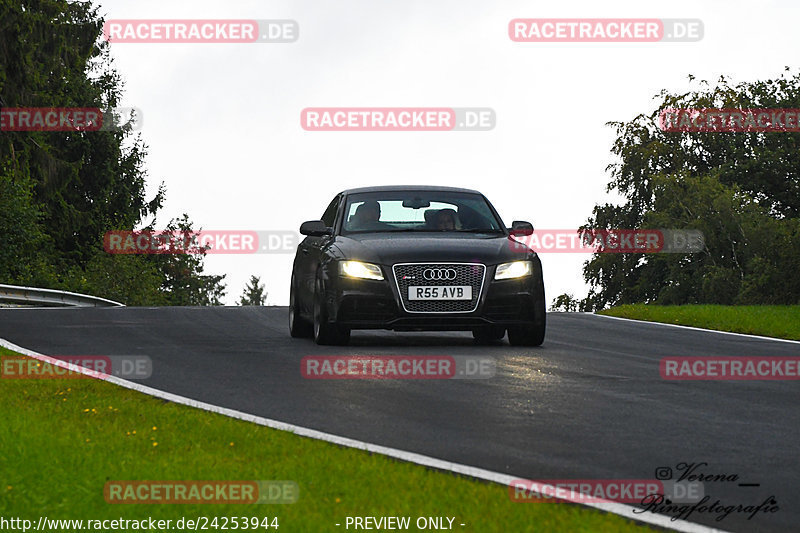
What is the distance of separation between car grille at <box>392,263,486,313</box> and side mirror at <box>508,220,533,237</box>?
1.35 m

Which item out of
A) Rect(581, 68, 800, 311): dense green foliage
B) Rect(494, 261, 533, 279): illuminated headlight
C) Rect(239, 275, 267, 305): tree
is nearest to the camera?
Rect(494, 261, 533, 279): illuminated headlight

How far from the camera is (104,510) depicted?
6301 mm

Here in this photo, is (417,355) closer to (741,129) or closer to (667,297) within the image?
(667,297)

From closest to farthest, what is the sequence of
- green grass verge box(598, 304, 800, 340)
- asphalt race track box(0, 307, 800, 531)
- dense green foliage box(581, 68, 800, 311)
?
asphalt race track box(0, 307, 800, 531)
green grass verge box(598, 304, 800, 340)
dense green foliage box(581, 68, 800, 311)

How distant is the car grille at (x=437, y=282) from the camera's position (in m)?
14.5

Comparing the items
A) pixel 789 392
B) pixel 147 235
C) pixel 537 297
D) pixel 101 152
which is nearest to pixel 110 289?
pixel 101 152

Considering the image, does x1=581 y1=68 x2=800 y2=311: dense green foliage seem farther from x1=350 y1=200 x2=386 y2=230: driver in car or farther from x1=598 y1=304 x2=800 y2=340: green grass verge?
x1=350 y1=200 x2=386 y2=230: driver in car

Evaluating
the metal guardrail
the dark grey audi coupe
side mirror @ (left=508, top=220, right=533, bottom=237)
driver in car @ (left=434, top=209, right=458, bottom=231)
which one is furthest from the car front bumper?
the metal guardrail
